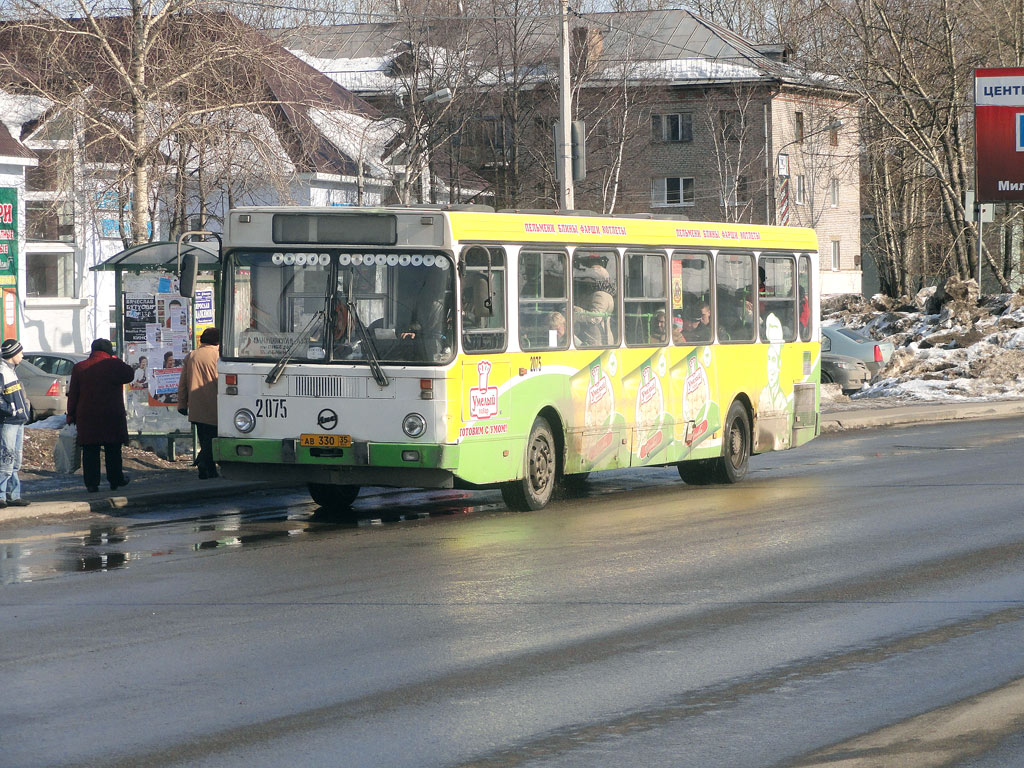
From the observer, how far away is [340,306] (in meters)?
13.4

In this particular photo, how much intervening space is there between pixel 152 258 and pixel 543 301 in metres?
5.58

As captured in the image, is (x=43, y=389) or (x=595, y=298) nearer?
(x=595, y=298)

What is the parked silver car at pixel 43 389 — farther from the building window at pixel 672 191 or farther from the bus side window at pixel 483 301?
the building window at pixel 672 191

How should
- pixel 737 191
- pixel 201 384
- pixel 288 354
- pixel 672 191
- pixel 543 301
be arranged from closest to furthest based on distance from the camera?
pixel 288 354
pixel 543 301
pixel 201 384
pixel 737 191
pixel 672 191

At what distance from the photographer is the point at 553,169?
51781 millimetres

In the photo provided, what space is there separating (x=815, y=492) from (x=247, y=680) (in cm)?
974

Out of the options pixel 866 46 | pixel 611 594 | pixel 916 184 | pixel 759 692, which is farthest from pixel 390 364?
pixel 916 184

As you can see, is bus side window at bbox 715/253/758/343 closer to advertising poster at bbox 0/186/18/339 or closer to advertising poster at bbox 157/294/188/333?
advertising poster at bbox 157/294/188/333

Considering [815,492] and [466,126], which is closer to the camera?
[815,492]

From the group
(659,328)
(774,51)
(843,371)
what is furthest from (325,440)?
(774,51)

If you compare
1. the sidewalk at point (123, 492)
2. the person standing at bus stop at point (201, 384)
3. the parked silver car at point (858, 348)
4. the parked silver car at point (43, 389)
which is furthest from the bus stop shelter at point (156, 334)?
the parked silver car at point (858, 348)

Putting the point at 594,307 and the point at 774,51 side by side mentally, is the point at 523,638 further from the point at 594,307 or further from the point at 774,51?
the point at 774,51

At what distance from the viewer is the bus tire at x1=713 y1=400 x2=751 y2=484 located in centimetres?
1734

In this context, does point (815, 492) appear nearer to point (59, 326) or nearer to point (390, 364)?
point (390, 364)
